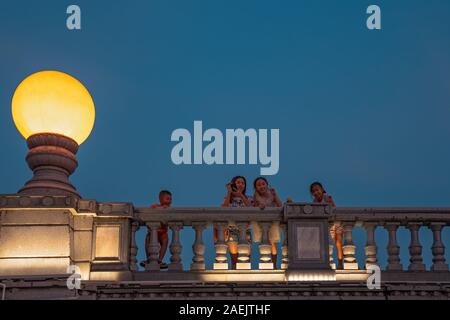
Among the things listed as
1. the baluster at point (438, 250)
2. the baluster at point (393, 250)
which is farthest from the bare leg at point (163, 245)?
the baluster at point (438, 250)

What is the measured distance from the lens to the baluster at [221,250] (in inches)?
408

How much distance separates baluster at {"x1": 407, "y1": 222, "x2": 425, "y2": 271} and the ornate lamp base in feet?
17.1

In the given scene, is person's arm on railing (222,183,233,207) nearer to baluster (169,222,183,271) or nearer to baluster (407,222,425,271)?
baluster (169,222,183,271)

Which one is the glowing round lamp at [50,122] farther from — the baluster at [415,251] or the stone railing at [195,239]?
the baluster at [415,251]

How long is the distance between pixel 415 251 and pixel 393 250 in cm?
33

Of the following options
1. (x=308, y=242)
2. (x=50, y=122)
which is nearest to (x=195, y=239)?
(x=308, y=242)

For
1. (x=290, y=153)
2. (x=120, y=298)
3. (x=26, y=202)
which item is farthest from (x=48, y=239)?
(x=290, y=153)

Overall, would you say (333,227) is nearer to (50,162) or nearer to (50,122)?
(50,162)

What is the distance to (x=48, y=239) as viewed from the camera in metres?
10.3

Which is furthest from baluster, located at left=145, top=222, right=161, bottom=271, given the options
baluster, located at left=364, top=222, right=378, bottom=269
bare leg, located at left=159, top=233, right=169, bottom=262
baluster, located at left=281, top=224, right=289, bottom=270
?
baluster, located at left=364, top=222, right=378, bottom=269

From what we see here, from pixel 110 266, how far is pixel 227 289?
183 centimetres
